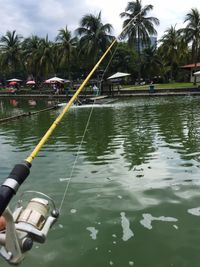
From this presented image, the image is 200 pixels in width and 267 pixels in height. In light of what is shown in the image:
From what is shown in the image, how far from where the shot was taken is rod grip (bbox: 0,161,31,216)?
9.66 feet

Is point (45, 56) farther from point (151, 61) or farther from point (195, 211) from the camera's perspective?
point (195, 211)

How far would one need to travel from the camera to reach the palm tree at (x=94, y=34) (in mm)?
54188

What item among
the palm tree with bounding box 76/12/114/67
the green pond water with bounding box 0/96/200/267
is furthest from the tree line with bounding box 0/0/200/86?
the green pond water with bounding box 0/96/200/267

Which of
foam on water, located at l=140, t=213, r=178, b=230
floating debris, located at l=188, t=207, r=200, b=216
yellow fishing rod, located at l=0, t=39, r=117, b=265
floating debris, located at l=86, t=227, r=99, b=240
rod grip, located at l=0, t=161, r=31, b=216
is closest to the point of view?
rod grip, located at l=0, t=161, r=31, b=216

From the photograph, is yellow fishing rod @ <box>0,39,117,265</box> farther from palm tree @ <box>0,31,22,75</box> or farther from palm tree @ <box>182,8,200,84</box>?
palm tree @ <box>0,31,22,75</box>

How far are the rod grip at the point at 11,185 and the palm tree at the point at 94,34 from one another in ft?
172

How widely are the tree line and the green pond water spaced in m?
37.3

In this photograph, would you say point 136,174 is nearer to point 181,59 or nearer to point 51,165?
point 51,165

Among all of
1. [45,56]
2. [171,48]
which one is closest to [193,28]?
[171,48]

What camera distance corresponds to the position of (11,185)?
3.06m

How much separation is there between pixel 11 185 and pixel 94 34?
2124 inches

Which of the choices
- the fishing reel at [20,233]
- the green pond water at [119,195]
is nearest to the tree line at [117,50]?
the green pond water at [119,195]

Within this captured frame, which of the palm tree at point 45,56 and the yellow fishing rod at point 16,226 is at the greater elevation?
the palm tree at point 45,56

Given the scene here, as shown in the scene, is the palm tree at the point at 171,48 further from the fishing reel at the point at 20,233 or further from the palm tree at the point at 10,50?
the fishing reel at the point at 20,233
